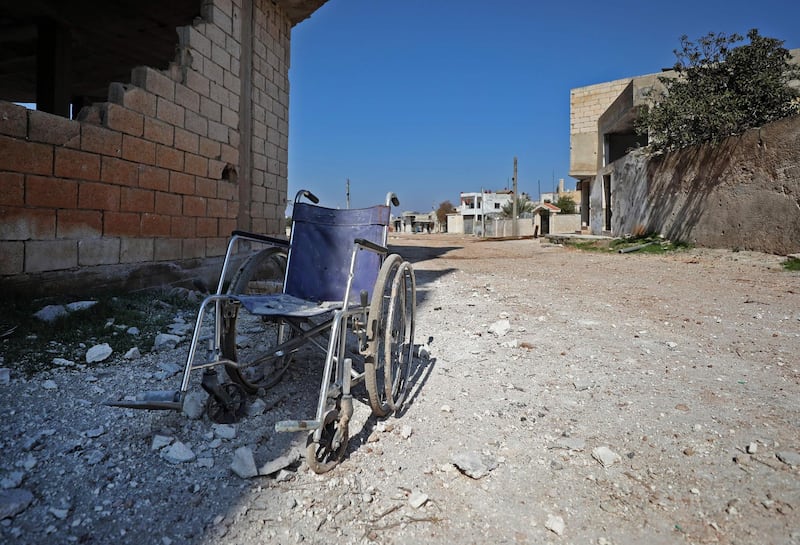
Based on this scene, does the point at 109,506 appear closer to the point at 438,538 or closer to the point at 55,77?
the point at 438,538

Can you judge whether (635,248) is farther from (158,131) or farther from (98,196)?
(98,196)

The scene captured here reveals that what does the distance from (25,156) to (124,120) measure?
0.88 m

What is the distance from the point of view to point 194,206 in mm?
4715

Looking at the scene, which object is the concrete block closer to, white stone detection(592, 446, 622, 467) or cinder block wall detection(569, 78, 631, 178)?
white stone detection(592, 446, 622, 467)

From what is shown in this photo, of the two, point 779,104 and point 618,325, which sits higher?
point 779,104

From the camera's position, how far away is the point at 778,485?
5.03 ft

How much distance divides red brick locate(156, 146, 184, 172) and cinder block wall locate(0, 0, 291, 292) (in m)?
0.01

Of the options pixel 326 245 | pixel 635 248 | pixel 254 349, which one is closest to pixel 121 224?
pixel 254 349

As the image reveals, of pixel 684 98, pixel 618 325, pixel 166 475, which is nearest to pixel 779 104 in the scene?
pixel 684 98

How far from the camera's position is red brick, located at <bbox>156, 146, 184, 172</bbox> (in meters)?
4.20

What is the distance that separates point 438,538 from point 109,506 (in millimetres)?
1054

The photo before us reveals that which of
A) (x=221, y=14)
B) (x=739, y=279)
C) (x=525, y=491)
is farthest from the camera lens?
(x=739, y=279)

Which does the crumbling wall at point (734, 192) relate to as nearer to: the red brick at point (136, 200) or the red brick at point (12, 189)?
the red brick at point (136, 200)

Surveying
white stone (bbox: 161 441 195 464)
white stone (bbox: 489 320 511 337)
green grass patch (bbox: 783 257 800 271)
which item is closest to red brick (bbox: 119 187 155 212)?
white stone (bbox: 161 441 195 464)
